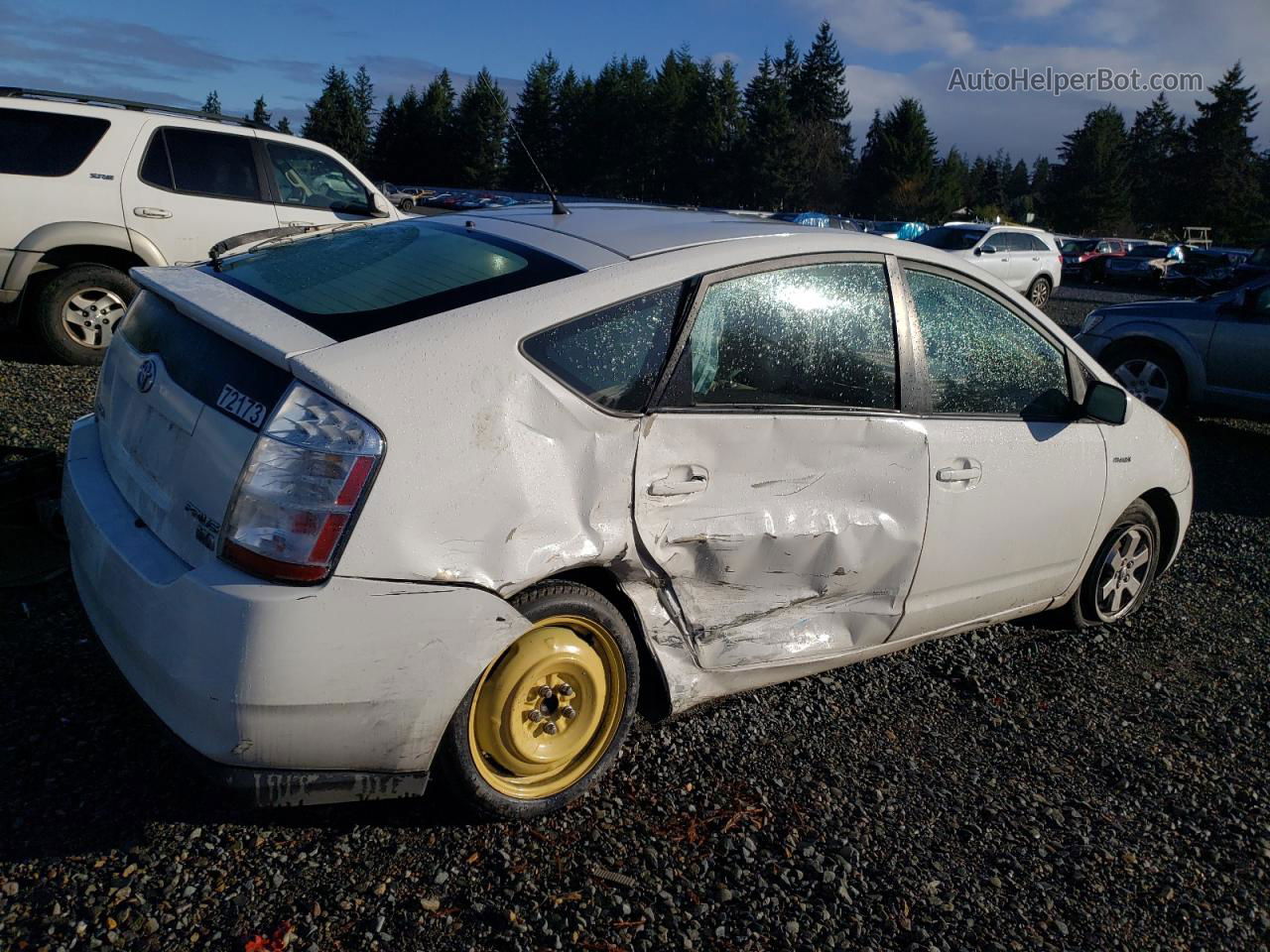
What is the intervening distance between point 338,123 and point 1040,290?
80.4 meters

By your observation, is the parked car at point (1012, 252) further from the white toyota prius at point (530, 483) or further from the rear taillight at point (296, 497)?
the rear taillight at point (296, 497)

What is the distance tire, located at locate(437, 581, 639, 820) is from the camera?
2.67 metres

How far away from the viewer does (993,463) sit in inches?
143

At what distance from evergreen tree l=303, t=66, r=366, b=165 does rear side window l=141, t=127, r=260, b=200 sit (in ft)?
274

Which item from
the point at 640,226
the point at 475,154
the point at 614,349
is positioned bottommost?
the point at 475,154

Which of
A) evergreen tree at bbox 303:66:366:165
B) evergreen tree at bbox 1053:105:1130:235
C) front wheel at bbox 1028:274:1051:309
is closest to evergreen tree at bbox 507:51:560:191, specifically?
evergreen tree at bbox 303:66:366:165

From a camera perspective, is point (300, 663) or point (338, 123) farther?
point (338, 123)

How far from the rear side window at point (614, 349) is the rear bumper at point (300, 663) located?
24.3 inches

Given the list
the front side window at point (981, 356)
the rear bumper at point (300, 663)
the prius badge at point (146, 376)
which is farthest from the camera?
the front side window at point (981, 356)

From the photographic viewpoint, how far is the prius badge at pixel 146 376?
2809mm

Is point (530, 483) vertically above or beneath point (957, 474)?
above

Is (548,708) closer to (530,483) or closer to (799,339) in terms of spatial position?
(530,483)

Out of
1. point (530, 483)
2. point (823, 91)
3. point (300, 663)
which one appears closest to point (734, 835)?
point (530, 483)

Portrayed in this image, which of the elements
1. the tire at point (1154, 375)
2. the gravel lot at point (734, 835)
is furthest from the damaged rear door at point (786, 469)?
the tire at point (1154, 375)
